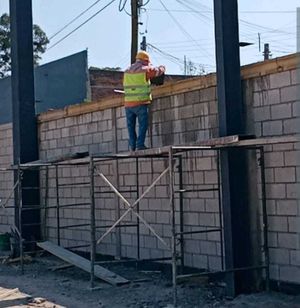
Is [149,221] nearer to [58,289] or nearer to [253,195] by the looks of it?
[58,289]

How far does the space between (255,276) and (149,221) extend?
288 centimetres

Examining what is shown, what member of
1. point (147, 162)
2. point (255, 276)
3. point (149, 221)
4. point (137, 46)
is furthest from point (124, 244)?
point (137, 46)

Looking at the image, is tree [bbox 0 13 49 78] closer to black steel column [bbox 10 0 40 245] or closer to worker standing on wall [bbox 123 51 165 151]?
black steel column [bbox 10 0 40 245]

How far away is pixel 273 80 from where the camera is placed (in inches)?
377

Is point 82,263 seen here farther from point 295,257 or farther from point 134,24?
point 134,24

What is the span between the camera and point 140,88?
11.0 meters

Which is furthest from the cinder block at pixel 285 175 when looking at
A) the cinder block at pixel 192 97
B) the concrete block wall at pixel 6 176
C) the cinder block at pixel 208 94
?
the concrete block wall at pixel 6 176

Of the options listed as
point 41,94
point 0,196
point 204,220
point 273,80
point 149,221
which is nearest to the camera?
point 273,80

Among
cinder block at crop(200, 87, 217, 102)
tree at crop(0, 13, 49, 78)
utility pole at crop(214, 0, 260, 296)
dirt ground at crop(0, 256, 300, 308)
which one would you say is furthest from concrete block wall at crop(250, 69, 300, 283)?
tree at crop(0, 13, 49, 78)

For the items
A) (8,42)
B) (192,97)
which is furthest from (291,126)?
(8,42)

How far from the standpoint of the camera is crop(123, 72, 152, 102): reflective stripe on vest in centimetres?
1097

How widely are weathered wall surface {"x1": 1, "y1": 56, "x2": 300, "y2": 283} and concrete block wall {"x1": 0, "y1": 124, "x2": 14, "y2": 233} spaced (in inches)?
64.5

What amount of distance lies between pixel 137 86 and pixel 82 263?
11.2 ft

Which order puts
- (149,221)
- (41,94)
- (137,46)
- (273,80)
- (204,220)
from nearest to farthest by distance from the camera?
(273,80) < (204,220) < (149,221) < (41,94) < (137,46)
